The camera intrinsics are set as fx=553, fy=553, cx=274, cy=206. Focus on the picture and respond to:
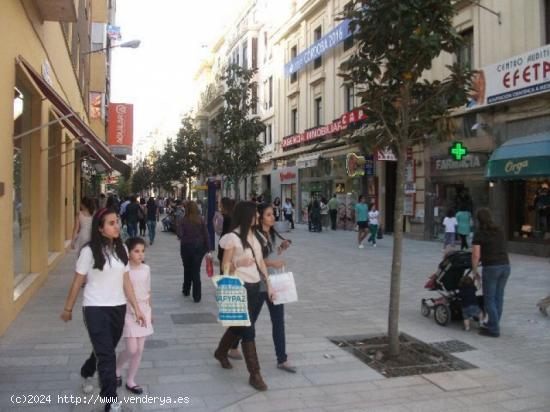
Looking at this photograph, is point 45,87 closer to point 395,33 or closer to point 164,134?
point 395,33

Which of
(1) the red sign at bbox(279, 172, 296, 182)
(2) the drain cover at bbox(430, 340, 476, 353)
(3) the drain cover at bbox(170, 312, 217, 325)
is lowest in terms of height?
(2) the drain cover at bbox(430, 340, 476, 353)

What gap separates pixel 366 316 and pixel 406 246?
36.4 ft

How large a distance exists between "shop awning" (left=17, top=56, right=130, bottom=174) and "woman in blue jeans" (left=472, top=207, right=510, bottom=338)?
20.8 feet

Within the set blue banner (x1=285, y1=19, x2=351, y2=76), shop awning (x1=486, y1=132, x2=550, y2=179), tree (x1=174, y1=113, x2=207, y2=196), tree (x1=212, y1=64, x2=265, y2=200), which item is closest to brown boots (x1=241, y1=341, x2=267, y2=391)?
tree (x1=212, y1=64, x2=265, y2=200)

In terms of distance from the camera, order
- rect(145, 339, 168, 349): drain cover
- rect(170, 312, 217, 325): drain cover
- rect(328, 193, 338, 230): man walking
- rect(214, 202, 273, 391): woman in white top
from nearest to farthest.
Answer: rect(214, 202, 273, 391): woman in white top → rect(145, 339, 168, 349): drain cover → rect(170, 312, 217, 325): drain cover → rect(328, 193, 338, 230): man walking

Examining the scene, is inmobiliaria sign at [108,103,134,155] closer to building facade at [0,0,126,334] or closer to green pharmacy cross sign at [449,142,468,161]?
building facade at [0,0,126,334]

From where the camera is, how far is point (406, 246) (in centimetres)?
1891

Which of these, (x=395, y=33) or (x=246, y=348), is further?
(x=395, y=33)

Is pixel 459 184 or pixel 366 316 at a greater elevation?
pixel 459 184

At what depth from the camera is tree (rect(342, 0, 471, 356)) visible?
19.3 ft

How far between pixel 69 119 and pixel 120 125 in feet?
86.5

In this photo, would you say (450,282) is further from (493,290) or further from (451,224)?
(451,224)

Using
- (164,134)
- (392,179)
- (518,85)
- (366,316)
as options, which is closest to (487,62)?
(518,85)

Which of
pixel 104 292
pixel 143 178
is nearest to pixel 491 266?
pixel 104 292
